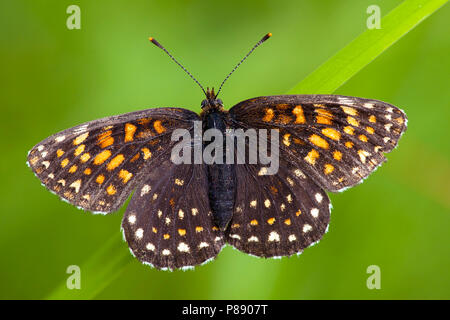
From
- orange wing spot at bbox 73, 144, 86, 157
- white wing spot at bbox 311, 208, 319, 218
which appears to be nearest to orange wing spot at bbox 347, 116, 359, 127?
white wing spot at bbox 311, 208, 319, 218

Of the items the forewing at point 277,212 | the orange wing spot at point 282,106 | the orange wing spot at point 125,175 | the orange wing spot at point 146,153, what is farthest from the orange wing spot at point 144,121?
the orange wing spot at point 282,106

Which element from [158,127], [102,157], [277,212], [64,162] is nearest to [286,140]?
[277,212]

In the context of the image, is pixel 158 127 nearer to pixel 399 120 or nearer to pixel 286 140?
pixel 286 140

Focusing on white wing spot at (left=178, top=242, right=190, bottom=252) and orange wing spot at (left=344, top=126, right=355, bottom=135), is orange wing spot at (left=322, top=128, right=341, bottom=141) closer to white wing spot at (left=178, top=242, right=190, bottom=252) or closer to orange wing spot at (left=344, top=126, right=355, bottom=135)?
orange wing spot at (left=344, top=126, right=355, bottom=135)

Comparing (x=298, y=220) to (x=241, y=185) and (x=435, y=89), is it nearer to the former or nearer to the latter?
(x=241, y=185)

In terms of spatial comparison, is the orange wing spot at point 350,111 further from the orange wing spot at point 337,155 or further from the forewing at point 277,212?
the forewing at point 277,212
